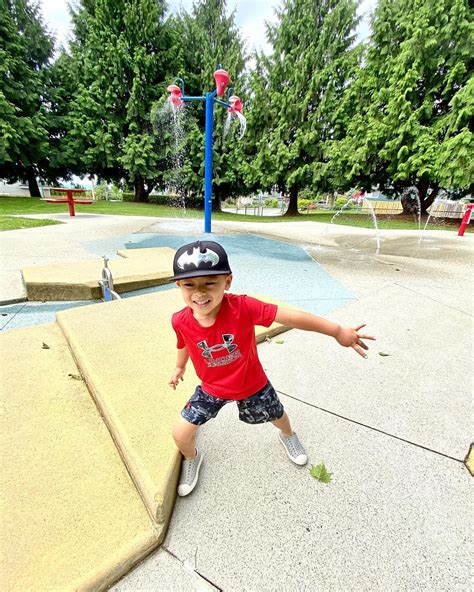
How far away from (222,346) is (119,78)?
26.0 metres

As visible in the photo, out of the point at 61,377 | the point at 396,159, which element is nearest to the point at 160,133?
the point at 396,159

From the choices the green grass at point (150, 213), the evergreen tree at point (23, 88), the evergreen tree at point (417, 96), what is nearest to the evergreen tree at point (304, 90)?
the evergreen tree at point (417, 96)

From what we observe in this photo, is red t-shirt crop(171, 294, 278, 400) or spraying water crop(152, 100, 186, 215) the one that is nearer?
red t-shirt crop(171, 294, 278, 400)

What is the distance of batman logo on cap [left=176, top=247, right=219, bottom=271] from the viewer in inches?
48.8

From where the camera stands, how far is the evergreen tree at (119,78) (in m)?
20.3

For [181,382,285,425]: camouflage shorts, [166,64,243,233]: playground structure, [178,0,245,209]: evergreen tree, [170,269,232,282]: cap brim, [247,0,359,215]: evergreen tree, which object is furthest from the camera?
[178,0,245,209]: evergreen tree

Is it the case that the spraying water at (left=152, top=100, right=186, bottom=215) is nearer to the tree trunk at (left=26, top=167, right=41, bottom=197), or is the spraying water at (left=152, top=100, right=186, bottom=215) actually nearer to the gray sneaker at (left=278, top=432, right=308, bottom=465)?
the tree trunk at (left=26, top=167, right=41, bottom=197)

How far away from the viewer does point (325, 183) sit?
20.5 meters

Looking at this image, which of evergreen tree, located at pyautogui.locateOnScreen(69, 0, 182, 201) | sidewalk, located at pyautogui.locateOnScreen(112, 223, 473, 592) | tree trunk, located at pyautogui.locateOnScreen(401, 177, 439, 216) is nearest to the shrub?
tree trunk, located at pyautogui.locateOnScreen(401, 177, 439, 216)

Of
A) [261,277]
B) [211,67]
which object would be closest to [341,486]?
[261,277]

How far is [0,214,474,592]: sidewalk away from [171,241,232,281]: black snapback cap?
3.80 ft

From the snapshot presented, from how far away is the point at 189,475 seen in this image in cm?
162

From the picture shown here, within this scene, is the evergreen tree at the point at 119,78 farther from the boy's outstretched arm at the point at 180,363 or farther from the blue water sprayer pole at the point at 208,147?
the boy's outstretched arm at the point at 180,363

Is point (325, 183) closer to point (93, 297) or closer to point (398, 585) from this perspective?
point (93, 297)
